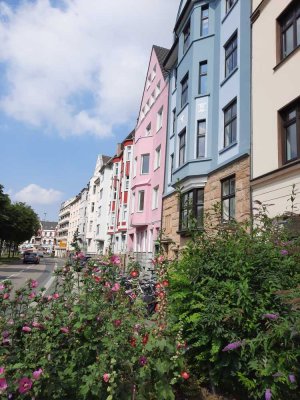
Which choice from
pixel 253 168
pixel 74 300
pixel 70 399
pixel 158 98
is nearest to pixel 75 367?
pixel 70 399

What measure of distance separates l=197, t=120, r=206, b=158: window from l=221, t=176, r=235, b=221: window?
2.99m

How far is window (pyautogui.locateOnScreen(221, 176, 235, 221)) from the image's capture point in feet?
43.2

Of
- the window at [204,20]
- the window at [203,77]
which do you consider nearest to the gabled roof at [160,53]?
the window at [204,20]

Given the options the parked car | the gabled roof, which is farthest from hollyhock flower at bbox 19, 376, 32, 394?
the parked car

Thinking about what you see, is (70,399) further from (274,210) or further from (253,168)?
(253,168)

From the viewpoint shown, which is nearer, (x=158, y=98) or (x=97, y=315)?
(x=97, y=315)

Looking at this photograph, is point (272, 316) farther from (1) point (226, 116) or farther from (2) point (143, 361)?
(1) point (226, 116)

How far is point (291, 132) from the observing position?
1041 centimetres

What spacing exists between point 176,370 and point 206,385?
1.65 meters

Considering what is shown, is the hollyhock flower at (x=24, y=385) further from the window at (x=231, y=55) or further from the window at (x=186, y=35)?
the window at (x=186, y=35)

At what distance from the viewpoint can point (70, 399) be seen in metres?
3.41

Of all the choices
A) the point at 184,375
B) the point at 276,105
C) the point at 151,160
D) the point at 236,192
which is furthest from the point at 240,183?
the point at 151,160

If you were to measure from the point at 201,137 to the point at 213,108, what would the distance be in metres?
1.45

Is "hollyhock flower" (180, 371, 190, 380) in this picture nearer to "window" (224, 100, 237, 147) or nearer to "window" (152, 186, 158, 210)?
"window" (224, 100, 237, 147)
